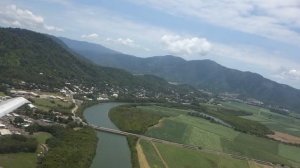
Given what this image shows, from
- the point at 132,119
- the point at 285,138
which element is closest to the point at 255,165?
the point at 132,119

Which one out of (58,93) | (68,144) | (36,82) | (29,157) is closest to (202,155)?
(68,144)

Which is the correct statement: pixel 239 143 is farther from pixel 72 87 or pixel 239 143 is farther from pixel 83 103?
pixel 72 87

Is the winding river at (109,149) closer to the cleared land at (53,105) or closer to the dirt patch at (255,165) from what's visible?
the cleared land at (53,105)

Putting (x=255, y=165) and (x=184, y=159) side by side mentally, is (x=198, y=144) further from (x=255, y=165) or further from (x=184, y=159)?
(x=184, y=159)

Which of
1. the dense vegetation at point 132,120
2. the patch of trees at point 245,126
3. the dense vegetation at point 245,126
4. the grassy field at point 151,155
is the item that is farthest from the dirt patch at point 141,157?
the dense vegetation at point 245,126

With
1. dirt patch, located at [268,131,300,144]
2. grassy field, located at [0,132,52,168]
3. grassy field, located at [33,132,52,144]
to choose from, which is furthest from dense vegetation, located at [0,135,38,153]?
dirt patch, located at [268,131,300,144]

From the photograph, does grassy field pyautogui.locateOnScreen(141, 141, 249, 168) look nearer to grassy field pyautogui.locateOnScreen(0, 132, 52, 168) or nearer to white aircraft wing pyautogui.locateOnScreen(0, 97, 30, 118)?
grassy field pyautogui.locateOnScreen(0, 132, 52, 168)
